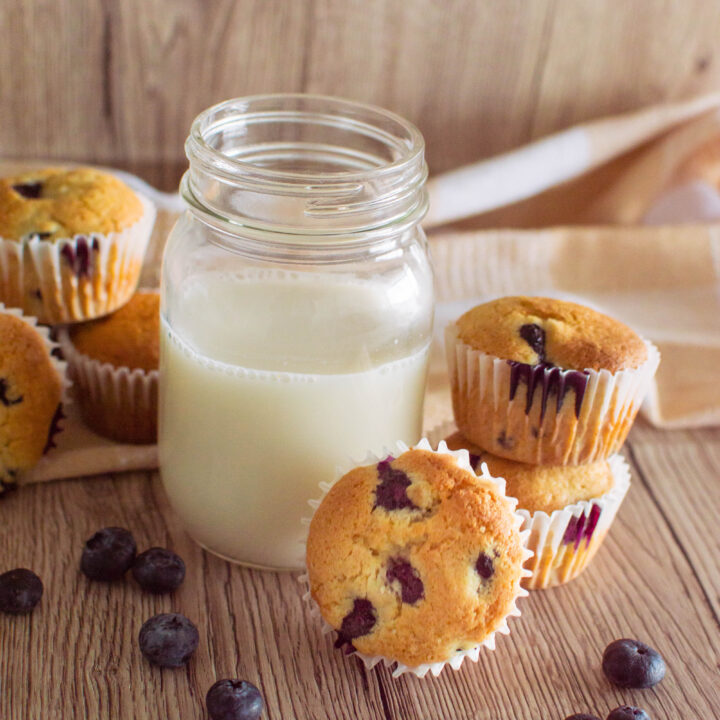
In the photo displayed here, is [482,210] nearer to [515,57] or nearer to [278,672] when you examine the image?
[515,57]

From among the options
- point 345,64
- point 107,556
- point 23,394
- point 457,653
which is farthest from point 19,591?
point 345,64

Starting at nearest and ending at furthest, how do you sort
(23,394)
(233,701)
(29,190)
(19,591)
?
(233,701) < (19,591) < (23,394) < (29,190)

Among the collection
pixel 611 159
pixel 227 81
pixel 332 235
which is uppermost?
pixel 332 235

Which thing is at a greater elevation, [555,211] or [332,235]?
[332,235]

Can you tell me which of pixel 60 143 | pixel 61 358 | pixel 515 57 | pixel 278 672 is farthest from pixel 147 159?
pixel 278 672

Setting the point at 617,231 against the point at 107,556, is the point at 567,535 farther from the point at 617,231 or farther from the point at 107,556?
the point at 617,231

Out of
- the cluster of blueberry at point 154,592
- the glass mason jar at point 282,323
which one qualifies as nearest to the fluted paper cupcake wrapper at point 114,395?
the glass mason jar at point 282,323
